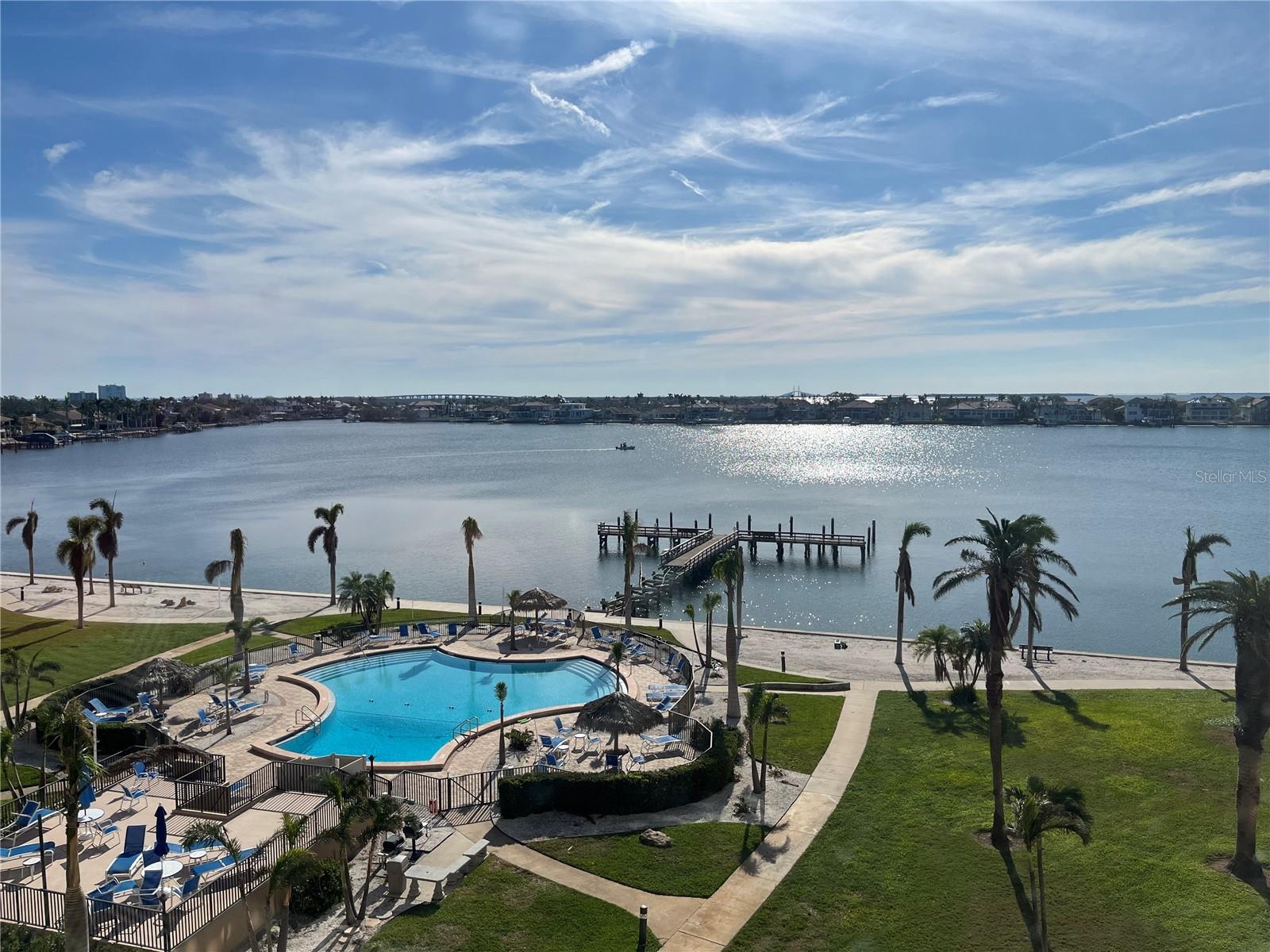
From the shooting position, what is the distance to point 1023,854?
71.1ft

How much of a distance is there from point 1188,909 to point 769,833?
9.68m

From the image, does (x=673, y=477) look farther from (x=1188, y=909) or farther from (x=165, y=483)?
(x=1188, y=909)

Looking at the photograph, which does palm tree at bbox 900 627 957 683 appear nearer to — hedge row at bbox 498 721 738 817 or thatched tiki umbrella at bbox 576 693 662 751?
thatched tiki umbrella at bbox 576 693 662 751

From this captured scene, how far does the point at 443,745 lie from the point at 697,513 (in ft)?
259

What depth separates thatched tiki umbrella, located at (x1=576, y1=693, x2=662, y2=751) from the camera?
27750mm

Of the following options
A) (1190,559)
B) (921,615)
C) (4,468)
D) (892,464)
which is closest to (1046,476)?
(892,464)

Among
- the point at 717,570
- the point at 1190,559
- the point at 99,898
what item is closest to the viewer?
the point at 99,898

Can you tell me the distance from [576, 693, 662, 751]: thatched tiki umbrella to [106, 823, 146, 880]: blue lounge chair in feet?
42.8

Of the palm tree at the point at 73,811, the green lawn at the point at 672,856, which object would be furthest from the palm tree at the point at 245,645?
the palm tree at the point at 73,811

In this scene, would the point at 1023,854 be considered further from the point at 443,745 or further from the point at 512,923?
the point at 443,745

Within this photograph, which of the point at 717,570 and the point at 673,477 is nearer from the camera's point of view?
the point at 717,570

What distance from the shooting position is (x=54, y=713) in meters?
20.2

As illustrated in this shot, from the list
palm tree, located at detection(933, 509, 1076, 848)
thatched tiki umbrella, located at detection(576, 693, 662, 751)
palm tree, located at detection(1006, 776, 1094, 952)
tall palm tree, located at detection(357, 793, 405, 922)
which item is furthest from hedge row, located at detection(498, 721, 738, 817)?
palm tree, located at detection(1006, 776, 1094, 952)

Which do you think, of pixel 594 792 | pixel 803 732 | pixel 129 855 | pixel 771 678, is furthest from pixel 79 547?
pixel 803 732
